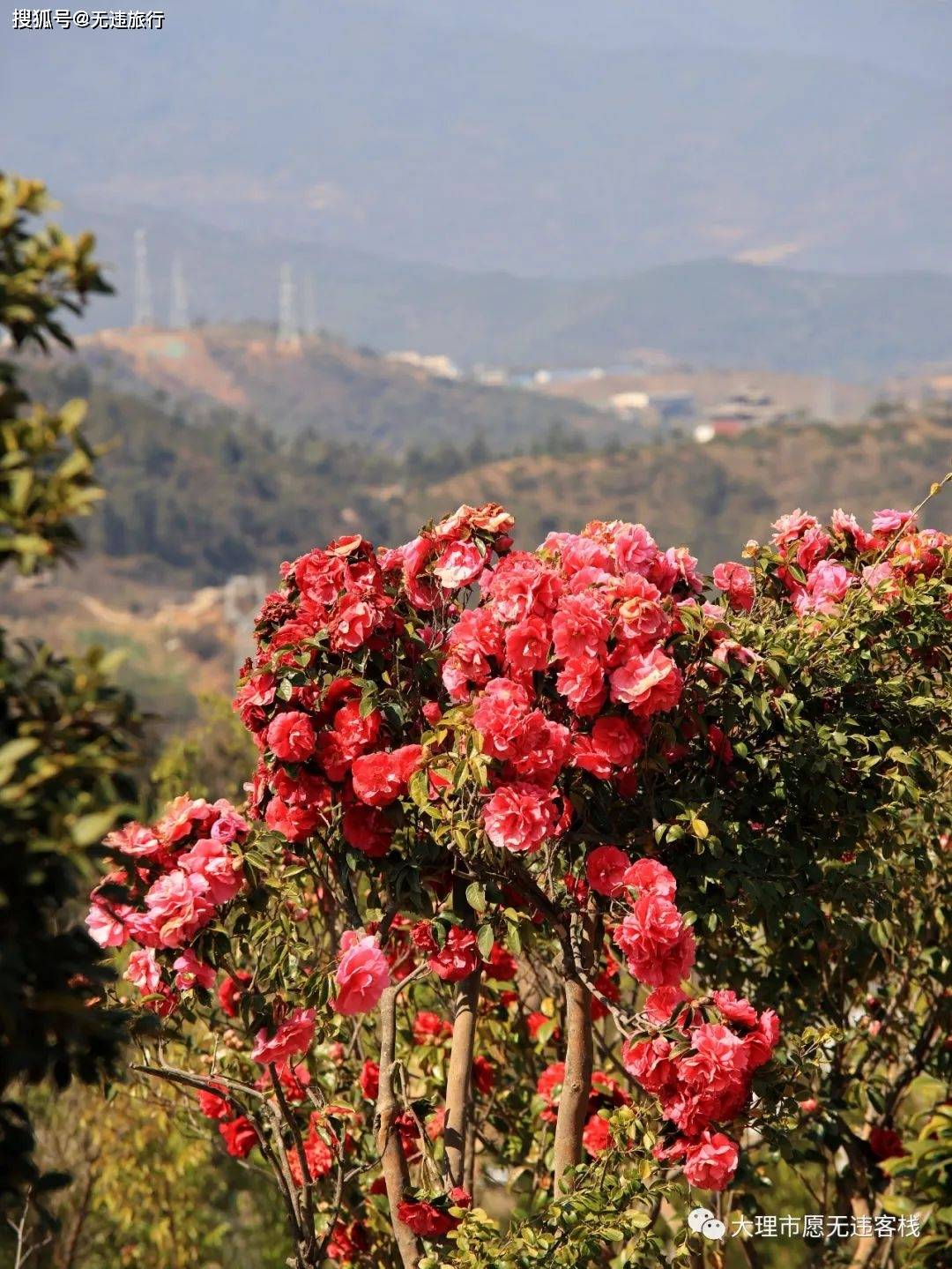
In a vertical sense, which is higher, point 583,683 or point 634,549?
point 634,549

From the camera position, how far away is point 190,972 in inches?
123

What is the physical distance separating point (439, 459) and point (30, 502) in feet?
336

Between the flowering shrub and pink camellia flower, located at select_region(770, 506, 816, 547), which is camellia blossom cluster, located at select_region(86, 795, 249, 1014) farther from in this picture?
pink camellia flower, located at select_region(770, 506, 816, 547)

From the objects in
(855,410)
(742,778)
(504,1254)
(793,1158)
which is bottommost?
(855,410)

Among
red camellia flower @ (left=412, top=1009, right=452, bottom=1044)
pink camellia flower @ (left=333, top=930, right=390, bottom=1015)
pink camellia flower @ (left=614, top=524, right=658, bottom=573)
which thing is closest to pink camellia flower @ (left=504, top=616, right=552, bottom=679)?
pink camellia flower @ (left=614, top=524, right=658, bottom=573)

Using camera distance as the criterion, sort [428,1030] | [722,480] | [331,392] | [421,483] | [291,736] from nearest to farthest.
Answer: [291,736]
[428,1030]
[722,480]
[421,483]
[331,392]

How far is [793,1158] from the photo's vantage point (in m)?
3.71

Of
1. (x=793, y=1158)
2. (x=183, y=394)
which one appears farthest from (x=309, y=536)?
(x=793, y=1158)

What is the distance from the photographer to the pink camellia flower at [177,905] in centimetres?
300

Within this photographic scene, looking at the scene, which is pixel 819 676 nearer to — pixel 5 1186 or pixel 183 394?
pixel 5 1186

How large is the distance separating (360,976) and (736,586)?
1.23m

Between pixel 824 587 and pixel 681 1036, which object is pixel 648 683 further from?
pixel 824 587

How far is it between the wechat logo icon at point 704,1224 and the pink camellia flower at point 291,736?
1193 mm

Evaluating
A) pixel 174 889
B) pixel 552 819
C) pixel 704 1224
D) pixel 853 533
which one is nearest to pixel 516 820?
pixel 552 819
